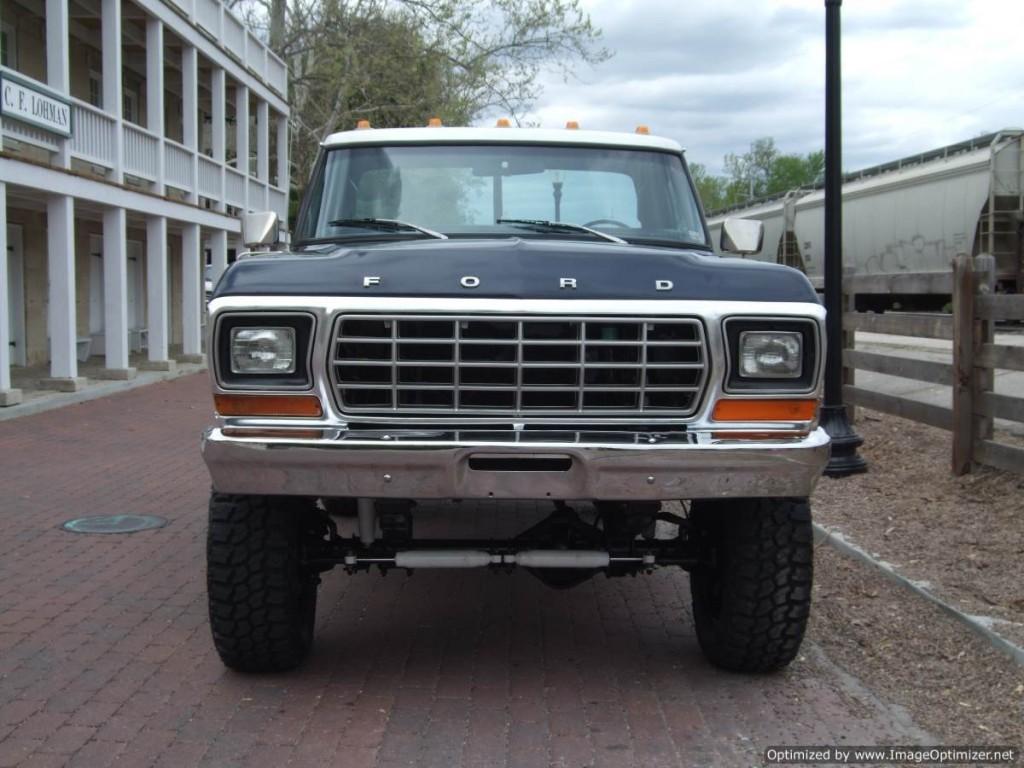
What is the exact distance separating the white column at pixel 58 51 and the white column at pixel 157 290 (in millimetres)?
4286

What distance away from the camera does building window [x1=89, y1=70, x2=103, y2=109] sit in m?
20.6

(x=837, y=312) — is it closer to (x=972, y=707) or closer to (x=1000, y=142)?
(x=972, y=707)

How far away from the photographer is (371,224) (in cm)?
527

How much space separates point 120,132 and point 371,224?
1330 centimetres

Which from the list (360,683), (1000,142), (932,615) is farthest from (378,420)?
(1000,142)

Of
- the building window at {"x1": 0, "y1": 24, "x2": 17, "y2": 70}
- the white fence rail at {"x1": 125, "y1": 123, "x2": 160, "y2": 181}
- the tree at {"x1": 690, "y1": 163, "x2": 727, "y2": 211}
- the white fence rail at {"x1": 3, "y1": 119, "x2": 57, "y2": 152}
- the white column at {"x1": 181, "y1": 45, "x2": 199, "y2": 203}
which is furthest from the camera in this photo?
the tree at {"x1": 690, "y1": 163, "x2": 727, "y2": 211}

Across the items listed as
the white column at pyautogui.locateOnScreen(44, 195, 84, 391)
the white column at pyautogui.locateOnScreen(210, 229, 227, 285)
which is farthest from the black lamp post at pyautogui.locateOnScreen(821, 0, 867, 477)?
the white column at pyautogui.locateOnScreen(210, 229, 227, 285)

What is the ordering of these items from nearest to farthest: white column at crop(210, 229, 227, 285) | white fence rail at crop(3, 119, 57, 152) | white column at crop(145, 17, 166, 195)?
1. white fence rail at crop(3, 119, 57, 152)
2. white column at crop(145, 17, 166, 195)
3. white column at crop(210, 229, 227, 285)

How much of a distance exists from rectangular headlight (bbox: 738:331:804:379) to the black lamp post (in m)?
4.96

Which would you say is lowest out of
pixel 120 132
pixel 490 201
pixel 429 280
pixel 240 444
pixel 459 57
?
pixel 240 444

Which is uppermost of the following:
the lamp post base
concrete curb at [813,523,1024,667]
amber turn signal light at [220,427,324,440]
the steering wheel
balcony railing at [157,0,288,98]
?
balcony railing at [157,0,288,98]

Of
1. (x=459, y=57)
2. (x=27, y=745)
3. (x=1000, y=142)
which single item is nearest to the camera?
(x=27, y=745)

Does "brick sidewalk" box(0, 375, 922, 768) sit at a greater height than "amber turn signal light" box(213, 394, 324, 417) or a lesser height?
lesser

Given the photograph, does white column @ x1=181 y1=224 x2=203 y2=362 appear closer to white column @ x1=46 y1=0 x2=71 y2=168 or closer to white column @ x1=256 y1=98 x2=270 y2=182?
white column @ x1=256 y1=98 x2=270 y2=182
